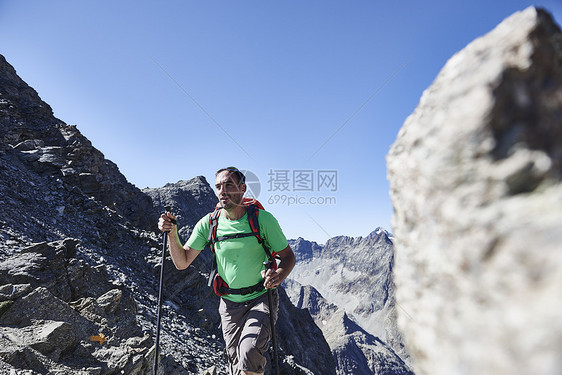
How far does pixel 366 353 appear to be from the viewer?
10900 centimetres

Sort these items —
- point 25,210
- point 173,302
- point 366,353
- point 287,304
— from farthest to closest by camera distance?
point 366,353 < point 287,304 < point 173,302 < point 25,210

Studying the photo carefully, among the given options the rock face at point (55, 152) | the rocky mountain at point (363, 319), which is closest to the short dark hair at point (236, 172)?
the rock face at point (55, 152)

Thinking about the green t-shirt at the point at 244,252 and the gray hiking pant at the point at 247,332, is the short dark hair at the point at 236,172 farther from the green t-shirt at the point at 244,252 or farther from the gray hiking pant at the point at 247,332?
the gray hiking pant at the point at 247,332

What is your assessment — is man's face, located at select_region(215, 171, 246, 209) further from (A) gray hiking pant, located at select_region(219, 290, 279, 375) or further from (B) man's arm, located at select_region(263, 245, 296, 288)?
(A) gray hiking pant, located at select_region(219, 290, 279, 375)

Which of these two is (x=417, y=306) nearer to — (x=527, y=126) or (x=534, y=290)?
(x=534, y=290)

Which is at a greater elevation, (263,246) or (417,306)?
(263,246)

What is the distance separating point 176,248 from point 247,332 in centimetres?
157

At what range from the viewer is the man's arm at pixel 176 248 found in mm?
4645

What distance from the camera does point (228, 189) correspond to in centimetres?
452

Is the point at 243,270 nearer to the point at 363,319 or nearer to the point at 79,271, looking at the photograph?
the point at 79,271

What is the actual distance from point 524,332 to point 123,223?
1978cm

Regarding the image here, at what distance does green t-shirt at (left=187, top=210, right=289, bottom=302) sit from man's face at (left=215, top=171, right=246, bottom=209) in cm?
27

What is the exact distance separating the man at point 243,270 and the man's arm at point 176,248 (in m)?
0.02

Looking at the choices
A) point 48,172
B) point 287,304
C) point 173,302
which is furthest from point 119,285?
point 287,304
